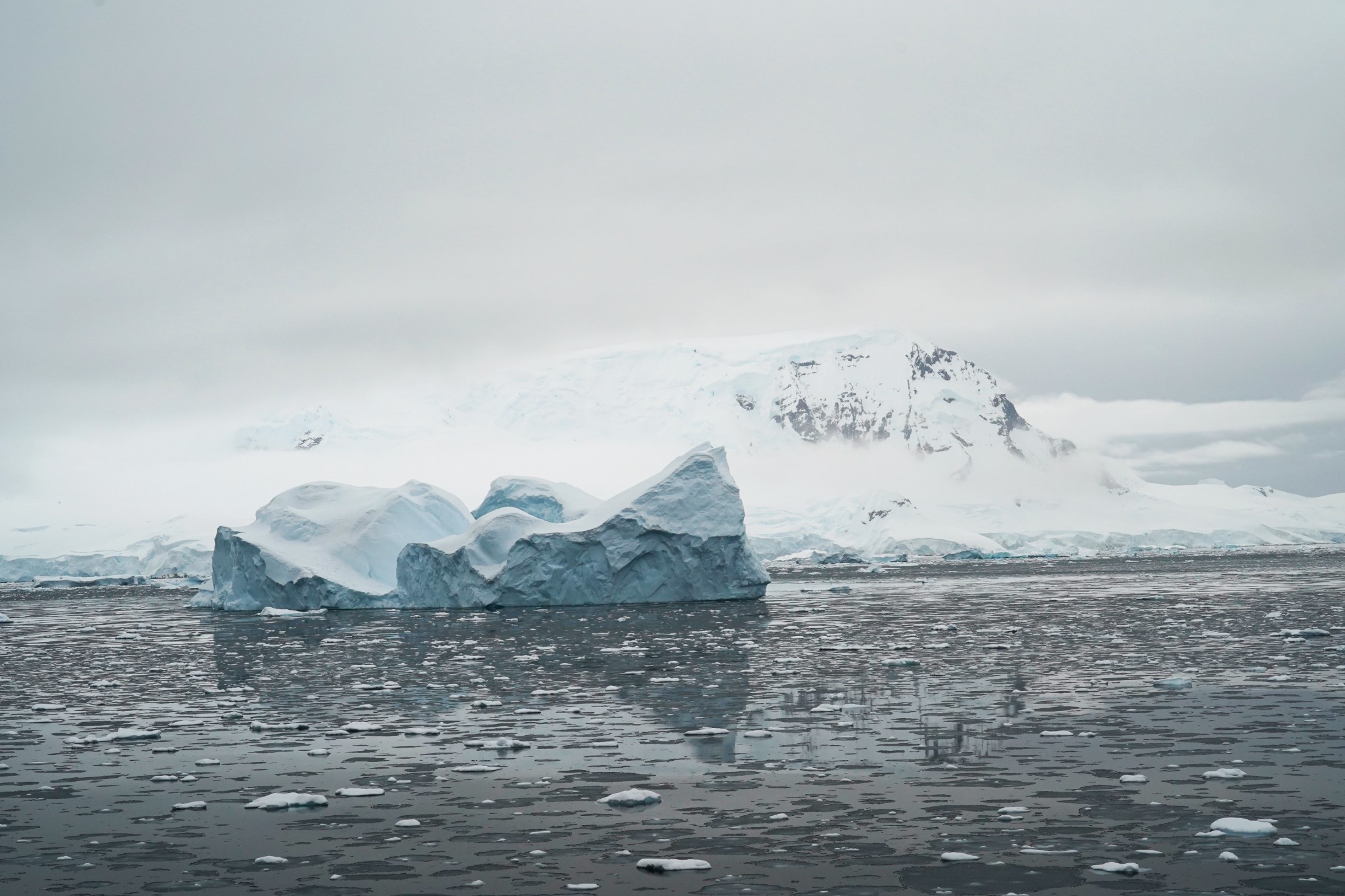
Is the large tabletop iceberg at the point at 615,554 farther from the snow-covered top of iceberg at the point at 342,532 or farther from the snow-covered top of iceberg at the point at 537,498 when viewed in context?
the snow-covered top of iceberg at the point at 537,498

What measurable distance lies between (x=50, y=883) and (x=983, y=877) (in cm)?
555

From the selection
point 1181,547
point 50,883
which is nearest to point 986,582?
point 50,883

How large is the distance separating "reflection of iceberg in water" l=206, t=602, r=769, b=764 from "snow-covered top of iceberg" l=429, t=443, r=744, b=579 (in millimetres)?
3604

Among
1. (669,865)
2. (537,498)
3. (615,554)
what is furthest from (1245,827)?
(537,498)

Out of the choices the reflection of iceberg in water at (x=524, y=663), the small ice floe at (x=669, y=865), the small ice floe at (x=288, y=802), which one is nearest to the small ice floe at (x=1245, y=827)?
the small ice floe at (x=669, y=865)

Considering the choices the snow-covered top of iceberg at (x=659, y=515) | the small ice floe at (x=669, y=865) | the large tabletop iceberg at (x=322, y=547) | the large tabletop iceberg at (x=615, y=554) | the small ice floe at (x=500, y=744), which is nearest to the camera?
the small ice floe at (x=669, y=865)

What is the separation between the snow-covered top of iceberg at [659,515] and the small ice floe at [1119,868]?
30.1 metres

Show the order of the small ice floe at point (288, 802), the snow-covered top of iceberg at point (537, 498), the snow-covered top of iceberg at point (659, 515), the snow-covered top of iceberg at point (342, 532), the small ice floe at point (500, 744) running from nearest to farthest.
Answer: the small ice floe at point (288, 802), the small ice floe at point (500, 744), the snow-covered top of iceberg at point (659, 515), the snow-covered top of iceberg at point (342, 532), the snow-covered top of iceberg at point (537, 498)

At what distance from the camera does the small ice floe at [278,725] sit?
13.1 m

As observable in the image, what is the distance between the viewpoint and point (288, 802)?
9.16 metres

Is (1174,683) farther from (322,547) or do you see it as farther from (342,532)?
(342,532)

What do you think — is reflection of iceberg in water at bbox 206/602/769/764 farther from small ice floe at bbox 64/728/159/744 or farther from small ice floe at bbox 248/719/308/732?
small ice floe at bbox 64/728/159/744

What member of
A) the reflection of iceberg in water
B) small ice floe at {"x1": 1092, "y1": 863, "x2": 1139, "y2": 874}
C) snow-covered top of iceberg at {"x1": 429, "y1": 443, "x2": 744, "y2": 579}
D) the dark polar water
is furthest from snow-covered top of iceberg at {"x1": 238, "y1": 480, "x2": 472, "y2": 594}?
small ice floe at {"x1": 1092, "y1": 863, "x2": 1139, "y2": 874}

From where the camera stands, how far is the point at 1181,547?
150 meters
